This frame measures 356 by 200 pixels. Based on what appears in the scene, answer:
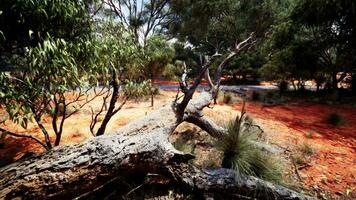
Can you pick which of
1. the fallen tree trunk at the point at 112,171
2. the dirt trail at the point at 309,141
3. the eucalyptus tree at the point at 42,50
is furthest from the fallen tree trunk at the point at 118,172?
the dirt trail at the point at 309,141

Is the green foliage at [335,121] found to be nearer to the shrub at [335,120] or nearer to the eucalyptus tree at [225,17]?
the shrub at [335,120]

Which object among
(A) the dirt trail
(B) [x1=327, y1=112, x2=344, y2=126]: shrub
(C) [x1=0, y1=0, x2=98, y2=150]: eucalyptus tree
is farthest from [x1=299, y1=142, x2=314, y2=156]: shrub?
(C) [x1=0, y1=0, x2=98, y2=150]: eucalyptus tree

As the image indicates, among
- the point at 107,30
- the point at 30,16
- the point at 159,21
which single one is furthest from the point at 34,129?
the point at 159,21

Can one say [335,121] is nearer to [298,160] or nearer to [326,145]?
[326,145]

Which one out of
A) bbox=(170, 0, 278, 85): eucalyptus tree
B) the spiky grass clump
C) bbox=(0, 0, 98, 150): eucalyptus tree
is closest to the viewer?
bbox=(0, 0, 98, 150): eucalyptus tree

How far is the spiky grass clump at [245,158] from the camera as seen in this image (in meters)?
3.47

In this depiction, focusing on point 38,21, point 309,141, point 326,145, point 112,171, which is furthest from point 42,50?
point 326,145

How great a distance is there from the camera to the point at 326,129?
293 inches

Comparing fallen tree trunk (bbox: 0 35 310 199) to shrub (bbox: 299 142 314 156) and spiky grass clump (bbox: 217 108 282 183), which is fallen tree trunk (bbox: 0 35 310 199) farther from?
shrub (bbox: 299 142 314 156)

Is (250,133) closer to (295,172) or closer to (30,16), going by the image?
(295,172)

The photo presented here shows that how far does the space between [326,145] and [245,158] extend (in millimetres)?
3271

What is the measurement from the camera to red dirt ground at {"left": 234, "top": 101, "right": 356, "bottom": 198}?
13.3 feet

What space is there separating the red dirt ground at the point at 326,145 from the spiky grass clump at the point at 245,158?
77 centimetres

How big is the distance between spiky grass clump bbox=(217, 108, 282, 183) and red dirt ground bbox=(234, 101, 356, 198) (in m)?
0.77
